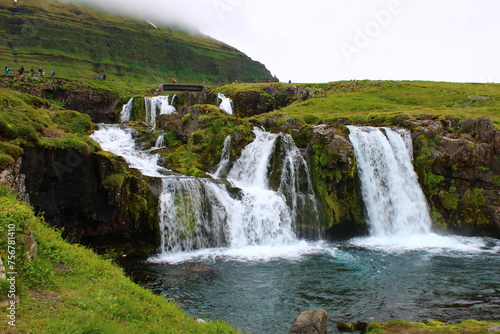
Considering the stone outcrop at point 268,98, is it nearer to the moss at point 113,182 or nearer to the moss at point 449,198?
the moss at point 449,198

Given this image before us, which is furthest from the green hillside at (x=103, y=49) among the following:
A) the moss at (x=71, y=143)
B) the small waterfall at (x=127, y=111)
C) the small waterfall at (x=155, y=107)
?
the moss at (x=71, y=143)

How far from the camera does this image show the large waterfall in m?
18.6

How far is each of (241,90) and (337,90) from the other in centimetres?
1502

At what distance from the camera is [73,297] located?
6441mm

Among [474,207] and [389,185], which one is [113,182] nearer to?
[389,185]

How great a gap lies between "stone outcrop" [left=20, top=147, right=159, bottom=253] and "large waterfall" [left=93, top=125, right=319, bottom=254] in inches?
45.9

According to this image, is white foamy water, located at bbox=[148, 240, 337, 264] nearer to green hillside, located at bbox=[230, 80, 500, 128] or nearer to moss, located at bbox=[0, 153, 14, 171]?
moss, located at bbox=[0, 153, 14, 171]

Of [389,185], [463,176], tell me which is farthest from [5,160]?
[463,176]

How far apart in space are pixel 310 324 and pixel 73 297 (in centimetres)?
614

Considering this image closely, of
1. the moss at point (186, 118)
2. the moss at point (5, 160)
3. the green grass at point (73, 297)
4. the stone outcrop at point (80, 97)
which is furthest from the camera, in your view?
the stone outcrop at point (80, 97)

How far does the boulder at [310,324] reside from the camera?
9062 mm

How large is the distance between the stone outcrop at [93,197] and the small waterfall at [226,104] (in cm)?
2525

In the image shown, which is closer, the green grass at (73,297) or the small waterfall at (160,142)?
the green grass at (73,297)

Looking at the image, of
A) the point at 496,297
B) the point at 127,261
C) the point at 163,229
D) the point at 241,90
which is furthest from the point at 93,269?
the point at 241,90
